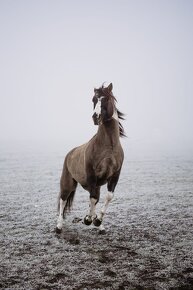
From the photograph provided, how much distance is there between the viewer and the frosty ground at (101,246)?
4410mm

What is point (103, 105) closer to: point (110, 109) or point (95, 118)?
point (110, 109)

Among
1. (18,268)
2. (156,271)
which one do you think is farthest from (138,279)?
(18,268)

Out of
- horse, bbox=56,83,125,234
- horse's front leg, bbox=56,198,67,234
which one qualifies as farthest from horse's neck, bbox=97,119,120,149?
horse's front leg, bbox=56,198,67,234

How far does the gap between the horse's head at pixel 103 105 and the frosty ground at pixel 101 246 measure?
114 inches

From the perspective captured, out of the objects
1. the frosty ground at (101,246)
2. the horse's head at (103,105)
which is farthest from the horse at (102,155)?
the frosty ground at (101,246)

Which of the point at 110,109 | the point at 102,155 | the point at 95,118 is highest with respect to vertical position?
the point at 110,109

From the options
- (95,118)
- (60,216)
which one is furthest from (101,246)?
(95,118)

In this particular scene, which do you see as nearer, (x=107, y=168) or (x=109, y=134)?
(x=107, y=168)

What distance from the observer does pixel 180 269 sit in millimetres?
4789

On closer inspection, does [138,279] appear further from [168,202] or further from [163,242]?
[168,202]

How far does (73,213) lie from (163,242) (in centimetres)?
387

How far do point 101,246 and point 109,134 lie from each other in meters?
2.59

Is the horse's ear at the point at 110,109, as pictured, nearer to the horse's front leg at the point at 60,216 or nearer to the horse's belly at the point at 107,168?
the horse's belly at the point at 107,168

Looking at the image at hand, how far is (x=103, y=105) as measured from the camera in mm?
6699
